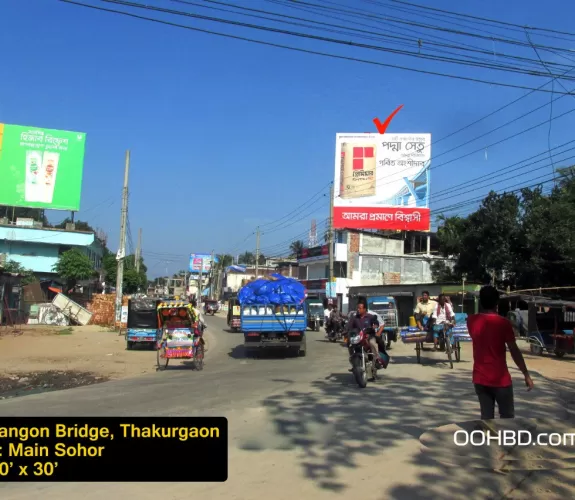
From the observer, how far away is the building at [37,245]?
42.8 meters

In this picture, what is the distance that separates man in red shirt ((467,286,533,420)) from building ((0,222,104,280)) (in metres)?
43.1

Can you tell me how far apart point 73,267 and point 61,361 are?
2638 centimetres

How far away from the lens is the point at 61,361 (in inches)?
621

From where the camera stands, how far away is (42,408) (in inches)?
335

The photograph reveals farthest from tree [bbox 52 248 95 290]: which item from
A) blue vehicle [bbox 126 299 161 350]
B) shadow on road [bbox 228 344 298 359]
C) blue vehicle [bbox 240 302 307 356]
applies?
blue vehicle [bbox 240 302 307 356]

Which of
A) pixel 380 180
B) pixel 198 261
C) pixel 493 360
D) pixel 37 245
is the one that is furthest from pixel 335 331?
pixel 198 261

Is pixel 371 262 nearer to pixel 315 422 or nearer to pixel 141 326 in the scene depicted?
pixel 141 326

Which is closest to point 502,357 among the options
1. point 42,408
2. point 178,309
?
point 42,408

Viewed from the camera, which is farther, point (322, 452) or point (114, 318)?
point (114, 318)

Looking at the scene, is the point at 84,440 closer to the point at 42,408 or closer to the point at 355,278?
the point at 42,408

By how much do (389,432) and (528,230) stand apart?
2942cm

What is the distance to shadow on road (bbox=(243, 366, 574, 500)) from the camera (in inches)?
188

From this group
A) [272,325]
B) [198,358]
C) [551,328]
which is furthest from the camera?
[551,328]
